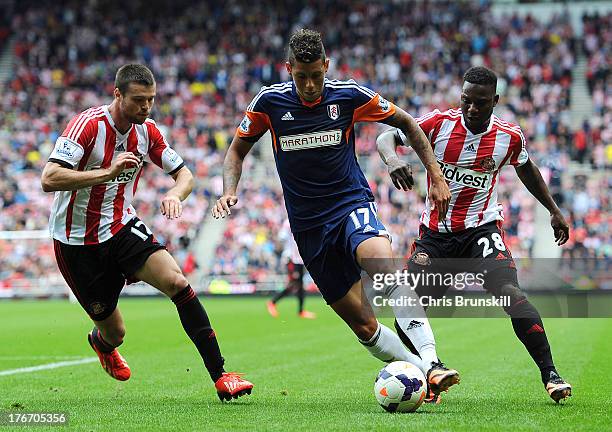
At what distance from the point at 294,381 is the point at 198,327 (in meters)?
1.61

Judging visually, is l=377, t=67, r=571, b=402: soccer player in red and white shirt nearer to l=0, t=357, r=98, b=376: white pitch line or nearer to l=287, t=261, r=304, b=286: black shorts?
l=0, t=357, r=98, b=376: white pitch line

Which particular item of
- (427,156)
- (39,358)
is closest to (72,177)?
(427,156)

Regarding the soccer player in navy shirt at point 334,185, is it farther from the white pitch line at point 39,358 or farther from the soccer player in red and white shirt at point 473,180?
the white pitch line at point 39,358

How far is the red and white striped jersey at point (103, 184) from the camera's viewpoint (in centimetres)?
758

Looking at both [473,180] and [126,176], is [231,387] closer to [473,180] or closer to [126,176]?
[126,176]

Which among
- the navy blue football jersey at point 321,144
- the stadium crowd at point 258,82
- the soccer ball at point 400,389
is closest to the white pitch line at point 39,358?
the navy blue football jersey at point 321,144

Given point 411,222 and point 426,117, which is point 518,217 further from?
point 426,117

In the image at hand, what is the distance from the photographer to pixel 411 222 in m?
28.5

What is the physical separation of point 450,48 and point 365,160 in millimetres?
7043

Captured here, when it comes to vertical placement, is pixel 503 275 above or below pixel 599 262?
above

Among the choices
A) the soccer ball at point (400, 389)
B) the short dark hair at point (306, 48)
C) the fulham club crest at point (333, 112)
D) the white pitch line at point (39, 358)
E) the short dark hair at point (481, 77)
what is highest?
the short dark hair at point (306, 48)

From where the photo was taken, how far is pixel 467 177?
7.80 metres

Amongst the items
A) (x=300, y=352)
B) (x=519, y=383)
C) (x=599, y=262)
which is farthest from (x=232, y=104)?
(x=519, y=383)

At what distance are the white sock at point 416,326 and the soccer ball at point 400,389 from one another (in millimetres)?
329
